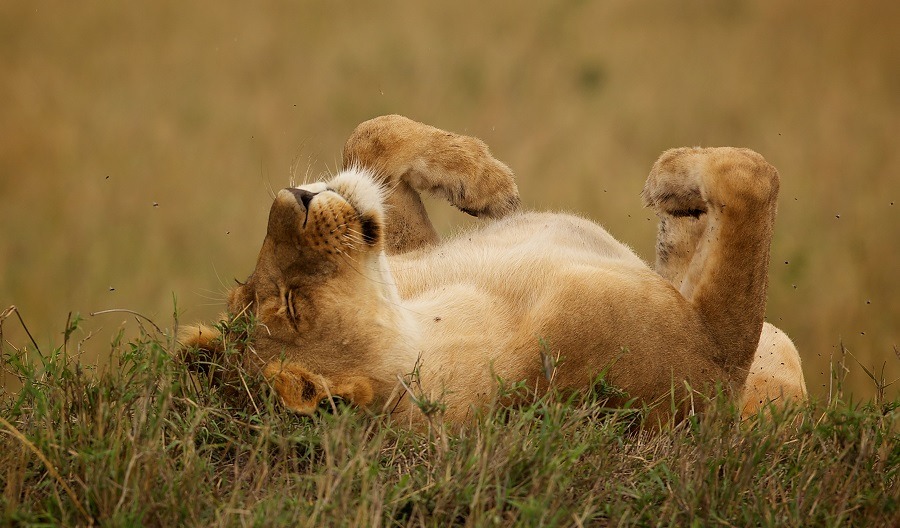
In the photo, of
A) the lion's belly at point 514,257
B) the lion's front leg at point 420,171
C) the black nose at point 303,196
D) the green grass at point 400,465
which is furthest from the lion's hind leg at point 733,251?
the black nose at point 303,196

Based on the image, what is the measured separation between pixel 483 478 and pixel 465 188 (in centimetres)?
174

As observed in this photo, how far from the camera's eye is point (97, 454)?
267 centimetres

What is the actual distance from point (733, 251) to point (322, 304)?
1.46 meters

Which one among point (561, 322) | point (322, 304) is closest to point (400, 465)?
point (322, 304)

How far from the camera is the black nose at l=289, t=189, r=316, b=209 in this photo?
335 cm

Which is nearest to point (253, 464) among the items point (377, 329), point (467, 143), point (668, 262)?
point (377, 329)

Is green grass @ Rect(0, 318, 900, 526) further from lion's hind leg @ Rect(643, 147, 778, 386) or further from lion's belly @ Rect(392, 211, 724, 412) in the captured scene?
lion's hind leg @ Rect(643, 147, 778, 386)

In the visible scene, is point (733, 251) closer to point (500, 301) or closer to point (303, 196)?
point (500, 301)

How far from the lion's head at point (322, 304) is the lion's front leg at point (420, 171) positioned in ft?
2.61

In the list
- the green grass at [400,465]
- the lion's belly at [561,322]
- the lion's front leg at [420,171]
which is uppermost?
the lion's front leg at [420,171]

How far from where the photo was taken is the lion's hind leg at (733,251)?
363cm

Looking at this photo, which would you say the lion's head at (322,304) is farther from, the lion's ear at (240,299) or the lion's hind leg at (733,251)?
the lion's hind leg at (733,251)

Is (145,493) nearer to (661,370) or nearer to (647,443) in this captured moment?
(647,443)

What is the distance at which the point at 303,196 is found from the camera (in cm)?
339
